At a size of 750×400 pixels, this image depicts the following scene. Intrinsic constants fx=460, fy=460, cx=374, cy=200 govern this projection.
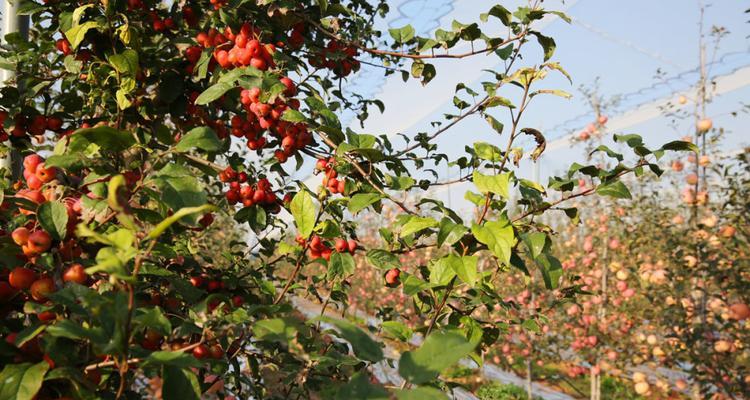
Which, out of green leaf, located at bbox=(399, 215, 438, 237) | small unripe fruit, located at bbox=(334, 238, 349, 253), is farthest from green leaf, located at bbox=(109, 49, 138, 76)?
green leaf, located at bbox=(399, 215, 438, 237)

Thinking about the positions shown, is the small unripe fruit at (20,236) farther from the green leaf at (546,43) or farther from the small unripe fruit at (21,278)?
the green leaf at (546,43)

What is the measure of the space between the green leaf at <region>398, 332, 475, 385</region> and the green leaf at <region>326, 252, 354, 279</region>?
476 millimetres

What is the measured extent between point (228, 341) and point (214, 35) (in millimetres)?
816

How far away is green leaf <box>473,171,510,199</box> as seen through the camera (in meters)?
0.83

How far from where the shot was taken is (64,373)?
1.85 ft

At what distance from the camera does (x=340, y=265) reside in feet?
3.39

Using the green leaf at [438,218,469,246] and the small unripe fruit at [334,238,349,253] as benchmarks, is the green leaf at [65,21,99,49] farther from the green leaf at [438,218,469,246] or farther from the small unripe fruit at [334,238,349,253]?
the green leaf at [438,218,469,246]

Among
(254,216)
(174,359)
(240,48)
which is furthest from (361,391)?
(240,48)

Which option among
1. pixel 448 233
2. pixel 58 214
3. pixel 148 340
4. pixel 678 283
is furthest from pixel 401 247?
pixel 678 283

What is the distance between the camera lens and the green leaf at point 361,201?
0.93 m

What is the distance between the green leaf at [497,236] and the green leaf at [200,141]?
0.46 metres

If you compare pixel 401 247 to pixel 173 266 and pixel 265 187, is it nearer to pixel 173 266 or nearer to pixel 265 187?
pixel 265 187

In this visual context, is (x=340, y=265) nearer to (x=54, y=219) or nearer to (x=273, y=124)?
(x=273, y=124)

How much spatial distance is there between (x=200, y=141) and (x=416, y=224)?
0.43 m
